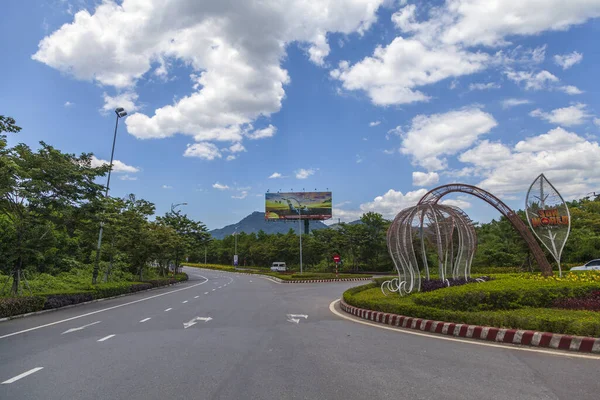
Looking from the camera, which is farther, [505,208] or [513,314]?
[505,208]

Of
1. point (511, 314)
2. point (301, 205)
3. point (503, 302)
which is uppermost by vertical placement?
point (301, 205)

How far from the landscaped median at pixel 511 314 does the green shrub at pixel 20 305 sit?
1099 cm

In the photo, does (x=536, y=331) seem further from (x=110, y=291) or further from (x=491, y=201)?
(x=110, y=291)

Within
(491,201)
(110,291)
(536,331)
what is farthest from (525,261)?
(110,291)

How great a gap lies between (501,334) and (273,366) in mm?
4566

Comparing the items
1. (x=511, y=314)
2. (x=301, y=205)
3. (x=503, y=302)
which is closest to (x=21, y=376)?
(x=511, y=314)

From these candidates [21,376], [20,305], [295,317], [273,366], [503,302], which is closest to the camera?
[21,376]

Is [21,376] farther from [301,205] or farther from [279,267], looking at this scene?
[301,205]

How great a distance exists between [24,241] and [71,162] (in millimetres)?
3489

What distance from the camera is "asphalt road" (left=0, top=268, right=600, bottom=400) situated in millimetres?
4770

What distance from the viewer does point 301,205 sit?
2574 inches

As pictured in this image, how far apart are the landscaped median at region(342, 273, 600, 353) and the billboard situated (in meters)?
52.8

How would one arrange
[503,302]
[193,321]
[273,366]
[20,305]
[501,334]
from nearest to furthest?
1. [273,366]
2. [501,334]
3. [503,302]
4. [193,321]
5. [20,305]

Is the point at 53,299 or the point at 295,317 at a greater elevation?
the point at 53,299
